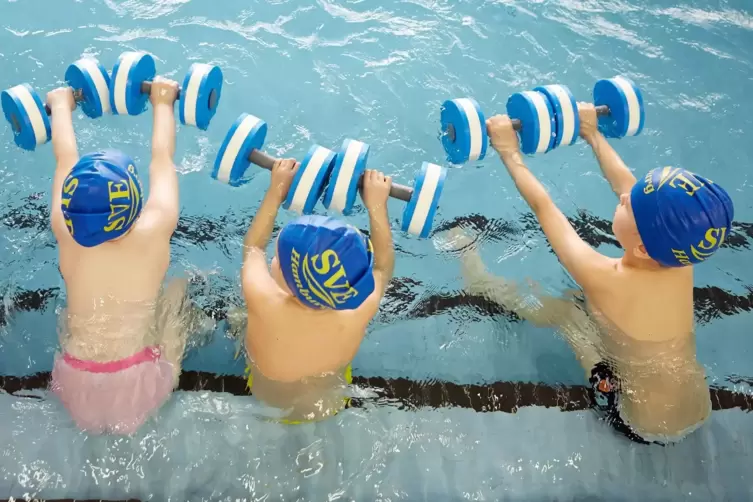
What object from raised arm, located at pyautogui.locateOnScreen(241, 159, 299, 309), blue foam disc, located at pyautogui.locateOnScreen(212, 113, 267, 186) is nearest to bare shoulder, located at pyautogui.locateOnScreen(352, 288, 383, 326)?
raised arm, located at pyautogui.locateOnScreen(241, 159, 299, 309)

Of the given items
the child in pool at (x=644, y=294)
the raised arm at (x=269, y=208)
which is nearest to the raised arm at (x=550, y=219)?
the child in pool at (x=644, y=294)

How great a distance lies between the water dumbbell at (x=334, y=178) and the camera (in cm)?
326

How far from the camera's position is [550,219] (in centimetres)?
349

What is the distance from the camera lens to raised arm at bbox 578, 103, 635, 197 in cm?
375

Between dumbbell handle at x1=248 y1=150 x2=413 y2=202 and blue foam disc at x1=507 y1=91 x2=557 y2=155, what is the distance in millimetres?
724

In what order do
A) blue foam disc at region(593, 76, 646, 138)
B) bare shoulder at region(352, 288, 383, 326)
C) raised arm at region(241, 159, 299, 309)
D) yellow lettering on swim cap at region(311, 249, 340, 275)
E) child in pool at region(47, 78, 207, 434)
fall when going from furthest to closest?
blue foam disc at region(593, 76, 646, 138), raised arm at region(241, 159, 299, 309), child in pool at region(47, 78, 207, 434), bare shoulder at region(352, 288, 383, 326), yellow lettering on swim cap at region(311, 249, 340, 275)

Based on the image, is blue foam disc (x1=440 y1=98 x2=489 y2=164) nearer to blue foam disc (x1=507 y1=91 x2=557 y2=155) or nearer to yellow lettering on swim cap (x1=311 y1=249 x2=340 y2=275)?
blue foam disc (x1=507 y1=91 x2=557 y2=155)

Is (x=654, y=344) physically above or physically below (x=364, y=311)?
below

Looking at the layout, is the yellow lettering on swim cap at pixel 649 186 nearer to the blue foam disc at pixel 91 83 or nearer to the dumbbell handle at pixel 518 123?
the dumbbell handle at pixel 518 123

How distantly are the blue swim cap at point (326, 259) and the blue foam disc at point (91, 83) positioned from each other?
172cm

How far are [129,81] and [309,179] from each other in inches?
47.6

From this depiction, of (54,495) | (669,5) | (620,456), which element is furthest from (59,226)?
(669,5)

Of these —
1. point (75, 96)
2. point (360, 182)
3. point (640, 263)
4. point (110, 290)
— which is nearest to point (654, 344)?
point (640, 263)

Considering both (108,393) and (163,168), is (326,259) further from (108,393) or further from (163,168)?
(163,168)
